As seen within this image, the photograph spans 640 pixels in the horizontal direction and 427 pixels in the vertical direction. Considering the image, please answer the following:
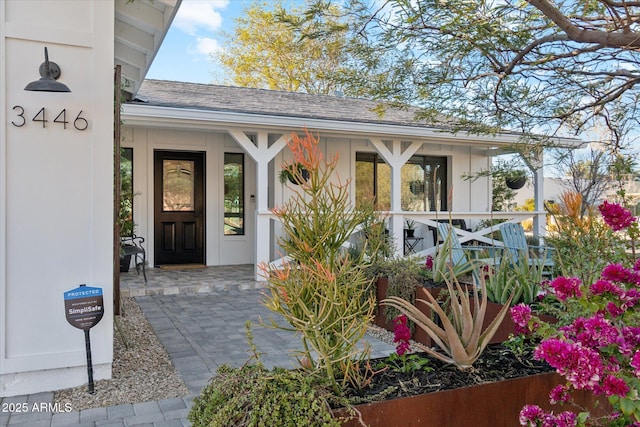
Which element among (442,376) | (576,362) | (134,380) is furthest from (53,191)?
(576,362)

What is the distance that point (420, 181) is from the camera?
36.1 ft

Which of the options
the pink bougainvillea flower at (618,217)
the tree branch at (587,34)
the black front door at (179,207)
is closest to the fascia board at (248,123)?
the black front door at (179,207)

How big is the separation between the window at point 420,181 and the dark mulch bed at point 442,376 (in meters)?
8.51

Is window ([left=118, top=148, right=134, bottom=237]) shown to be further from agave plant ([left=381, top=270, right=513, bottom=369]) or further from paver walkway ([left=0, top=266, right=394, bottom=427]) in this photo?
agave plant ([left=381, top=270, right=513, bottom=369])

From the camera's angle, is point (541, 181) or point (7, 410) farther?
point (541, 181)

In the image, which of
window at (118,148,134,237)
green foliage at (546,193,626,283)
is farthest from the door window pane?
green foliage at (546,193,626,283)

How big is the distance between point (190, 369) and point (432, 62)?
150 inches

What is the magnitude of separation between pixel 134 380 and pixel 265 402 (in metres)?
2.16

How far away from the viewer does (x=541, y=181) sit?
32.2ft

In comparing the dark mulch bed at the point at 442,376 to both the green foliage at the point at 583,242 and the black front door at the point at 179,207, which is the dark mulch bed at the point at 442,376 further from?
the black front door at the point at 179,207

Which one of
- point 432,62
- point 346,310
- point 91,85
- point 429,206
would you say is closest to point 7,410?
point 91,85

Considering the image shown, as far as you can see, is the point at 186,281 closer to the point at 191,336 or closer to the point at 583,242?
the point at 191,336

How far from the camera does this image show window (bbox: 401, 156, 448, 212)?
10977 millimetres

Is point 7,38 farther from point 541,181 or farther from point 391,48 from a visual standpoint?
point 541,181
